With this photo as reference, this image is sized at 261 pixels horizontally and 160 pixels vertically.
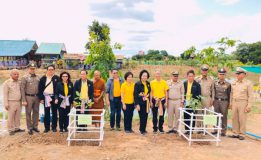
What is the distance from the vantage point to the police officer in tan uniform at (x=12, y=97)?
6.27 metres

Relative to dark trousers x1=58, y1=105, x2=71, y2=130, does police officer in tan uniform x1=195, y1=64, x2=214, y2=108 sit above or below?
above

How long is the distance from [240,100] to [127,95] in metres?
2.75

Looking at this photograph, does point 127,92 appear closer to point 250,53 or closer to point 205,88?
point 205,88

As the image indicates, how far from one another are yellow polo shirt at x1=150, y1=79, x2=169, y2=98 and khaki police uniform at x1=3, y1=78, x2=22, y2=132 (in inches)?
127

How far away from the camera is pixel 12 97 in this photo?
20.7 ft

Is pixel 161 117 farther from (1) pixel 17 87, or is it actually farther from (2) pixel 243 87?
(1) pixel 17 87

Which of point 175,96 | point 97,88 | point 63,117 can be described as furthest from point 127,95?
point 63,117

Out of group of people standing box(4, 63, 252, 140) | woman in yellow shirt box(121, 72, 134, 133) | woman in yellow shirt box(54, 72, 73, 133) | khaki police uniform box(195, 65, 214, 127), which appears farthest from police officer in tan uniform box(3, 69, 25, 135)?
khaki police uniform box(195, 65, 214, 127)

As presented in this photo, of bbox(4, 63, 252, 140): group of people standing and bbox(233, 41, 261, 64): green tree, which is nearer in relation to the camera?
bbox(4, 63, 252, 140): group of people standing

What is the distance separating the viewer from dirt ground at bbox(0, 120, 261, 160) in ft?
16.4

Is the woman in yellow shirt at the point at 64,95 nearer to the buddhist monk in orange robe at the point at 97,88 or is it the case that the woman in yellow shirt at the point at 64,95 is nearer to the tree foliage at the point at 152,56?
the buddhist monk in orange robe at the point at 97,88

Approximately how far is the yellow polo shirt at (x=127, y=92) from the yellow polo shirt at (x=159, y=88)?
21.1 inches

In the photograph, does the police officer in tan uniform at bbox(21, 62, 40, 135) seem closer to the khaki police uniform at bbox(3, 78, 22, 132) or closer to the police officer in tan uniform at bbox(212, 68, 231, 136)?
the khaki police uniform at bbox(3, 78, 22, 132)

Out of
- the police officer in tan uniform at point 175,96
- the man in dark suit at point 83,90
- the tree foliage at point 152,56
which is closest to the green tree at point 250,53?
the tree foliage at point 152,56
